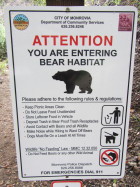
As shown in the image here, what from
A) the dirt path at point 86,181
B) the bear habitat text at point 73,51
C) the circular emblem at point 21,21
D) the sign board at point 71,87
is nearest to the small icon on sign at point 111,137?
the sign board at point 71,87

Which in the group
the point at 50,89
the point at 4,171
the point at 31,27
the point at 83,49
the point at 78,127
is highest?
the point at 31,27

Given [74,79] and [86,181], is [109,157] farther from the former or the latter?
[86,181]

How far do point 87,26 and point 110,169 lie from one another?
928 millimetres

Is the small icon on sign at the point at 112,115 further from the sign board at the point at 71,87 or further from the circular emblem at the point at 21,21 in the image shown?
the circular emblem at the point at 21,21

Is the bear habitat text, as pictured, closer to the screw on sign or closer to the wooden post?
the wooden post

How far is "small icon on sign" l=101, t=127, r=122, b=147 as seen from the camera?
1361 mm

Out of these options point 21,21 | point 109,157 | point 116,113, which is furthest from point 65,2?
point 109,157

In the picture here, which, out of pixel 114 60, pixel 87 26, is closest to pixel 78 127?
pixel 114 60

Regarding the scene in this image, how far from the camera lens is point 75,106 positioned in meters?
1.29

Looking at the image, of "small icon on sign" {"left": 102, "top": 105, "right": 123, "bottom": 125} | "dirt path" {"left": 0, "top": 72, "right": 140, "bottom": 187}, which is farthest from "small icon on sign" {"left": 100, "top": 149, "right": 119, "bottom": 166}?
"dirt path" {"left": 0, "top": 72, "right": 140, "bottom": 187}

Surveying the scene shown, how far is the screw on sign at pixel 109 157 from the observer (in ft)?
4.61

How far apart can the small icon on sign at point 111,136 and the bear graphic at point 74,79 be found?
293mm

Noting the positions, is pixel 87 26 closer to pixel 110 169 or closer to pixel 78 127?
pixel 78 127

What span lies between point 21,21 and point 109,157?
100 centimetres
